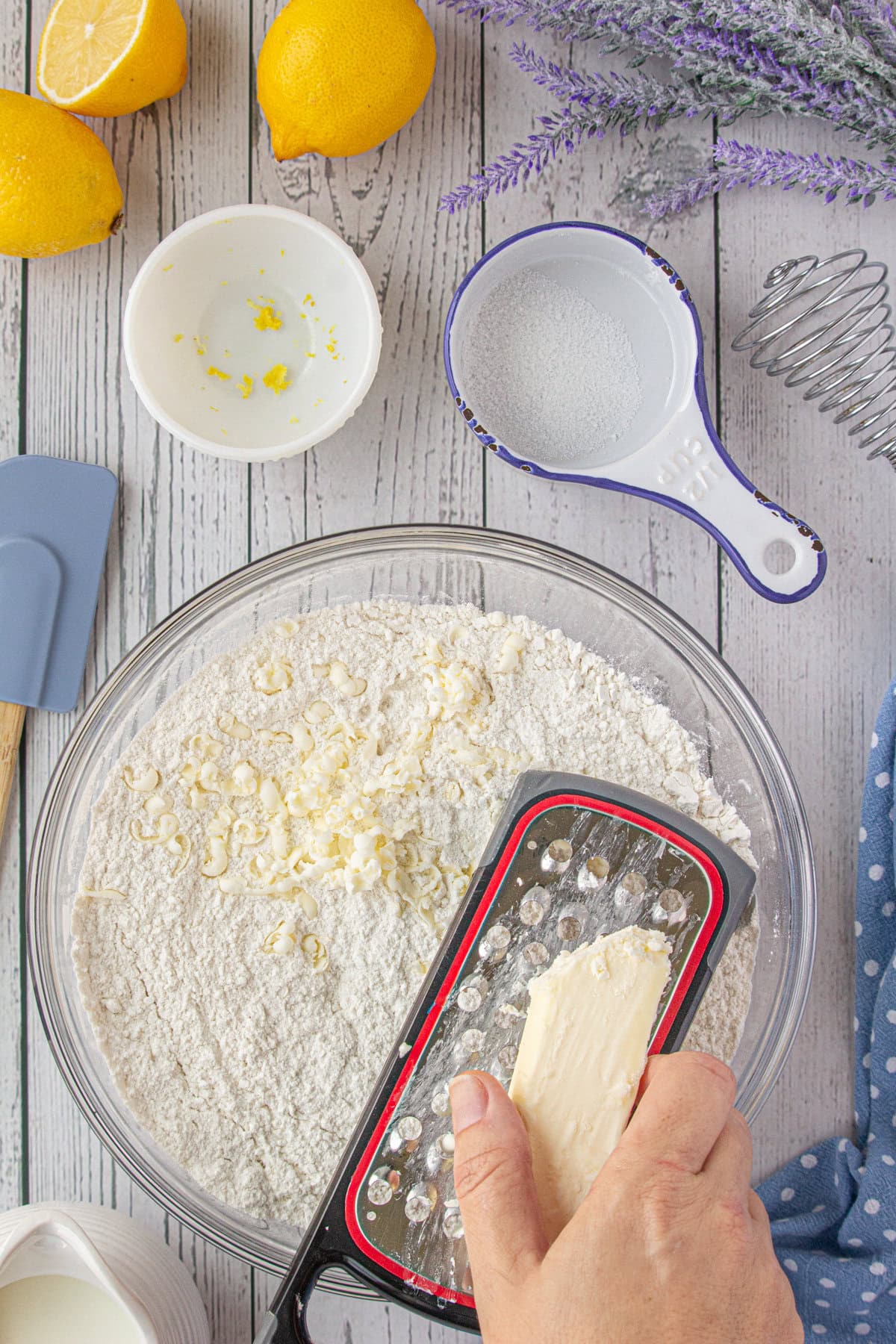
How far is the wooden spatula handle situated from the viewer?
0.91 metres

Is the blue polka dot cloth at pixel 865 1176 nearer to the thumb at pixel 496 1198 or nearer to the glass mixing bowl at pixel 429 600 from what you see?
the glass mixing bowl at pixel 429 600

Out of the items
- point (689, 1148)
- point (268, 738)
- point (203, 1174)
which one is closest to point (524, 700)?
point (268, 738)

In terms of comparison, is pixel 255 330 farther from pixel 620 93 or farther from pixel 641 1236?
pixel 641 1236

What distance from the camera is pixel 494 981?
717 mm

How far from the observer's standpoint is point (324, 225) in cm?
92

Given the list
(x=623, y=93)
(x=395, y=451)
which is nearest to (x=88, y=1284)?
(x=395, y=451)

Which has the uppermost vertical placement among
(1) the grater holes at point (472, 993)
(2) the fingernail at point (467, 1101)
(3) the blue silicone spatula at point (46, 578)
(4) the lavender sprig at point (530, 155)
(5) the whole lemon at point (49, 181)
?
(4) the lavender sprig at point (530, 155)

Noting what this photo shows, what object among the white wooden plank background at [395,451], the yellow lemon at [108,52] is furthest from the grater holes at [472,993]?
the yellow lemon at [108,52]

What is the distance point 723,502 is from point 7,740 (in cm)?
68

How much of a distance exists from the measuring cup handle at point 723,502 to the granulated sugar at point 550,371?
65mm

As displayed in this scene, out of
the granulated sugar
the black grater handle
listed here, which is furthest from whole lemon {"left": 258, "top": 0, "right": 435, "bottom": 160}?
the black grater handle

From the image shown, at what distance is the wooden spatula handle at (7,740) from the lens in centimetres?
91

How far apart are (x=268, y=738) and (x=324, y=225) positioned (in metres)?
0.48

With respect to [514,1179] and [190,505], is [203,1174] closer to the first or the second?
[514,1179]
